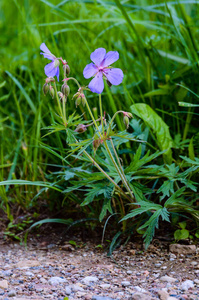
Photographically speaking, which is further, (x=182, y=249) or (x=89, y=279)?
(x=182, y=249)

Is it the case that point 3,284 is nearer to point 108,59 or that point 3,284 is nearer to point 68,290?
point 68,290

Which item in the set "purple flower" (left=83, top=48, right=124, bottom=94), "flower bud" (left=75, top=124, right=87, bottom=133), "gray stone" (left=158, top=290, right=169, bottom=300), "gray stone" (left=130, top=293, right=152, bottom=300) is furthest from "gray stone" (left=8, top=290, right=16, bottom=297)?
"purple flower" (left=83, top=48, right=124, bottom=94)

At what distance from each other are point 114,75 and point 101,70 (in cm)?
6

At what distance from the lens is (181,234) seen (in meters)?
1.63

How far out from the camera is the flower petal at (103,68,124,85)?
4.28 ft

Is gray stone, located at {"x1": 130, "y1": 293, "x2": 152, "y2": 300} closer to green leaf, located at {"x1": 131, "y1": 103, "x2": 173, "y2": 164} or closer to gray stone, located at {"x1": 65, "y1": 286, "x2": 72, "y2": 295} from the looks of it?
gray stone, located at {"x1": 65, "y1": 286, "x2": 72, "y2": 295}

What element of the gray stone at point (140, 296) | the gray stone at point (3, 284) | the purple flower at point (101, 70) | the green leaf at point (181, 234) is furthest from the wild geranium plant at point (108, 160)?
the gray stone at point (3, 284)

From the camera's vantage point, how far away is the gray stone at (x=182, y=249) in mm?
1594

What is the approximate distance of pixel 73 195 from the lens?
1.80 meters

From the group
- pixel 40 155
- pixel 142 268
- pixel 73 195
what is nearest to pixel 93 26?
pixel 40 155

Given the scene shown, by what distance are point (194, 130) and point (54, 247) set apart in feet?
3.24

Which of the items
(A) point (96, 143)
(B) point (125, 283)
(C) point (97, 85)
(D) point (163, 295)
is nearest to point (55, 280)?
(B) point (125, 283)

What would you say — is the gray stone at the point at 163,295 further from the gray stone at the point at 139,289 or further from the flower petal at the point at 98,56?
the flower petal at the point at 98,56

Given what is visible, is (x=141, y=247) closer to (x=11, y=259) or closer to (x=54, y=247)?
(x=54, y=247)
